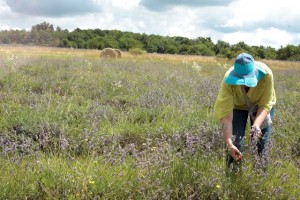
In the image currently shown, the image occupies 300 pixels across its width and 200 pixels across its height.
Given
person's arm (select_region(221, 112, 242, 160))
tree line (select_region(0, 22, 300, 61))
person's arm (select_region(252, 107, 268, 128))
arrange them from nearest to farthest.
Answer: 1. person's arm (select_region(221, 112, 242, 160))
2. person's arm (select_region(252, 107, 268, 128))
3. tree line (select_region(0, 22, 300, 61))

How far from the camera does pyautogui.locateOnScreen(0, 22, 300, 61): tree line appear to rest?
52812mm

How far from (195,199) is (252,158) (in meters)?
0.62

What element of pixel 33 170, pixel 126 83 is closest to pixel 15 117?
pixel 33 170

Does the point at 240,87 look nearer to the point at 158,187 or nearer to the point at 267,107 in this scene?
the point at 267,107

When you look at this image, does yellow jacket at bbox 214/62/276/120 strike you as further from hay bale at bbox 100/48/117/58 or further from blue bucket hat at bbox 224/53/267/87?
hay bale at bbox 100/48/117/58

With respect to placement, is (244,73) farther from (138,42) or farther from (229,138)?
(138,42)

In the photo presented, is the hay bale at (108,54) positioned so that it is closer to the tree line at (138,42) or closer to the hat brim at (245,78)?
the hat brim at (245,78)

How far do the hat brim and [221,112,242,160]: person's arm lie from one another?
31 cm

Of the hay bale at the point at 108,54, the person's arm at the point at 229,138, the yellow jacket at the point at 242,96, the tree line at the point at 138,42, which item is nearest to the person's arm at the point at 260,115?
the yellow jacket at the point at 242,96

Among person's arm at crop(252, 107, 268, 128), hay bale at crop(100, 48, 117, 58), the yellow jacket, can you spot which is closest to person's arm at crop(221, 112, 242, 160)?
the yellow jacket

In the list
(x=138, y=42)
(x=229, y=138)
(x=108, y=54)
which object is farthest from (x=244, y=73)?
(x=138, y=42)

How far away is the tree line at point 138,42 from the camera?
173 ft

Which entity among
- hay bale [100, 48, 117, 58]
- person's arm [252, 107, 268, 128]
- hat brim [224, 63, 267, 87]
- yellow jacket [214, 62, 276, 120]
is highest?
hat brim [224, 63, 267, 87]

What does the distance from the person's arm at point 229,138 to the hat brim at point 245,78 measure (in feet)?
1.02
